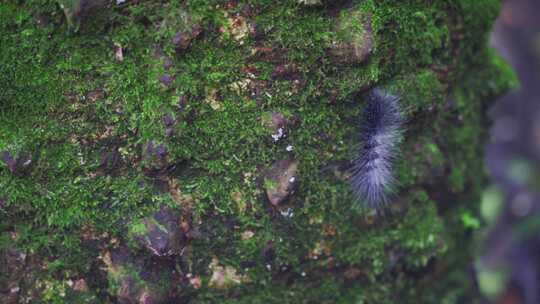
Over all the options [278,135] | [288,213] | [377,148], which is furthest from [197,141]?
[377,148]

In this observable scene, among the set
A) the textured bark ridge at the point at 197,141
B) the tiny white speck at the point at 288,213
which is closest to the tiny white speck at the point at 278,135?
the textured bark ridge at the point at 197,141

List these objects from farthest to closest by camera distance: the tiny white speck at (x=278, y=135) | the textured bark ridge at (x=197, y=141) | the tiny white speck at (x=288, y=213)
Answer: the tiny white speck at (x=288, y=213) → the tiny white speck at (x=278, y=135) → the textured bark ridge at (x=197, y=141)

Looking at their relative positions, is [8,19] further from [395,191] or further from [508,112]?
[508,112]

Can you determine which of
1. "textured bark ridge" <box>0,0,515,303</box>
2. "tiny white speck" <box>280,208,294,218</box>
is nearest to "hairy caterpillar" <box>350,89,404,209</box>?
"textured bark ridge" <box>0,0,515,303</box>

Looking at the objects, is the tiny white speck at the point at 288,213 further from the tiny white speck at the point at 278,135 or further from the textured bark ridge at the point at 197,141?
the tiny white speck at the point at 278,135

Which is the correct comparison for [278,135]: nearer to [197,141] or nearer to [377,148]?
[197,141]

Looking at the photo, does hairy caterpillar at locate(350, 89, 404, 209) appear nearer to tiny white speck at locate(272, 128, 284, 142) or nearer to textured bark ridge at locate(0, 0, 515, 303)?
textured bark ridge at locate(0, 0, 515, 303)

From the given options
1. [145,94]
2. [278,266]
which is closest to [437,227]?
[278,266]
